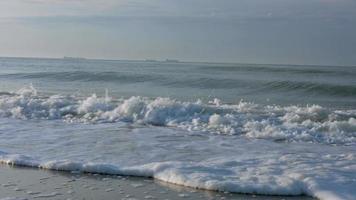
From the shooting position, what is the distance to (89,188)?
6816 mm

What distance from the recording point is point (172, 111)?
14320 millimetres

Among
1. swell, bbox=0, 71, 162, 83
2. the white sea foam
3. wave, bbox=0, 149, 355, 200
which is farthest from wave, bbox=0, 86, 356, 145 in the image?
swell, bbox=0, 71, 162, 83

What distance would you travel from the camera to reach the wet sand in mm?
6430

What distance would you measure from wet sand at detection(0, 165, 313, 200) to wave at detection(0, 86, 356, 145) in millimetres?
4645

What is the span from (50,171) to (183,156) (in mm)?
2192

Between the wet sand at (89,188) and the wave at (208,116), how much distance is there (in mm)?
4645

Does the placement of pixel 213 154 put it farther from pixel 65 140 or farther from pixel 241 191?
pixel 65 140

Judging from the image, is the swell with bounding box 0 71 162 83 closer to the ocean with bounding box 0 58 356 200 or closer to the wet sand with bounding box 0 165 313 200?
the ocean with bounding box 0 58 356 200

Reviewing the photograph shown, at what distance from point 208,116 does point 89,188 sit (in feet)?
24.0

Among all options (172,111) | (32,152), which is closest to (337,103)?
(172,111)

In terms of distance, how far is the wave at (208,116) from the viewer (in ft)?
38.1

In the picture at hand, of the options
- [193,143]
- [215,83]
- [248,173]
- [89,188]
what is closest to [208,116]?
[193,143]

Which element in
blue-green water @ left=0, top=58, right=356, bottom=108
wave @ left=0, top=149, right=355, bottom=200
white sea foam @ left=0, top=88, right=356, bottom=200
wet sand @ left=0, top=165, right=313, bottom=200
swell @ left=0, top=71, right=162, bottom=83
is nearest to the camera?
wet sand @ left=0, top=165, right=313, bottom=200

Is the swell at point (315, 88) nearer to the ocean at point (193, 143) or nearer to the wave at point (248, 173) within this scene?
the ocean at point (193, 143)
